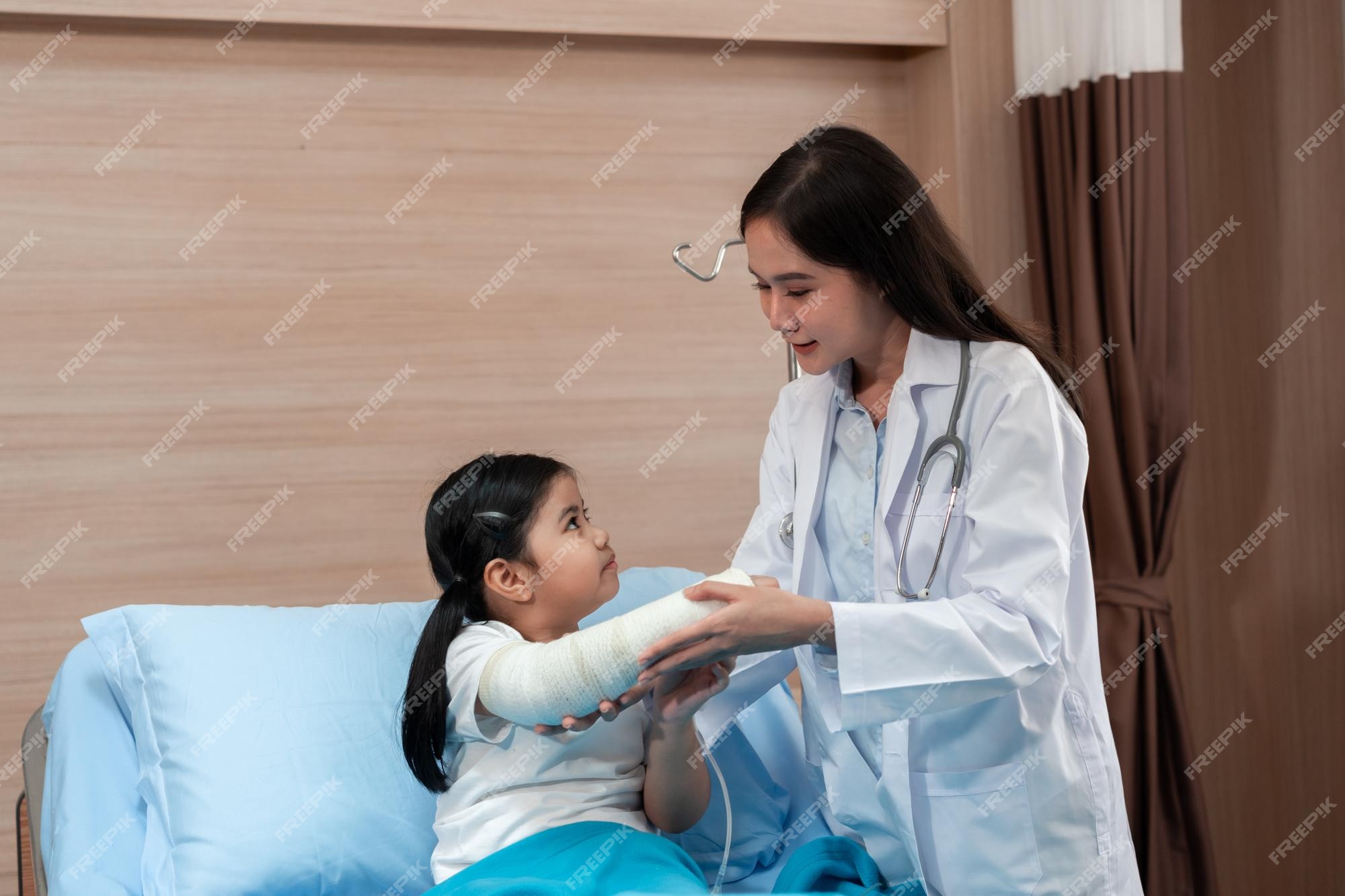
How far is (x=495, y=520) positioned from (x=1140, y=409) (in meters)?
1.49

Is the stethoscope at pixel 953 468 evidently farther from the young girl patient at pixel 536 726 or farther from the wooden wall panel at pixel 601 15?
the wooden wall panel at pixel 601 15

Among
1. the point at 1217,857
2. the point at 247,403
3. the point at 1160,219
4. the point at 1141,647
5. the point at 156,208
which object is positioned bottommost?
the point at 1217,857

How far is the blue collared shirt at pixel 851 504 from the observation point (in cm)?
173

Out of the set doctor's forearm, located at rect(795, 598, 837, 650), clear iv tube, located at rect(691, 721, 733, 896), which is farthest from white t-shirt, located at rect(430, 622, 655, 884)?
doctor's forearm, located at rect(795, 598, 837, 650)

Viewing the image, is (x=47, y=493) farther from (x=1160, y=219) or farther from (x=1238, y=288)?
(x=1238, y=288)

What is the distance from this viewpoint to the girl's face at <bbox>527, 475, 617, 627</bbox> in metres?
1.65

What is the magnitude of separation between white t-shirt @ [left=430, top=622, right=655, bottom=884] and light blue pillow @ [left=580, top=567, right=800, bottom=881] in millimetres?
176

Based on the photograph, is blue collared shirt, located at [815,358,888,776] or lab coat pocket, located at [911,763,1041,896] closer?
lab coat pocket, located at [911,763,1041,896]

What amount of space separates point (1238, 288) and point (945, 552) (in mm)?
1605

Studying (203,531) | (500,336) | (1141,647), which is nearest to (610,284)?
(500,336)

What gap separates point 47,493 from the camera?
7.30 ft

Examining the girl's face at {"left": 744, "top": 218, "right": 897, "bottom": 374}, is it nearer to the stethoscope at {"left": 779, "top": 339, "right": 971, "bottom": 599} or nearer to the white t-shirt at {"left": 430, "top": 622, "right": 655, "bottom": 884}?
the stethoscope at {"left": 779, "top": 339, "right": 971, "bottom": 599}

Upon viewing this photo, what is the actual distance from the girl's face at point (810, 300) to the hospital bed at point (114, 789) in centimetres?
65

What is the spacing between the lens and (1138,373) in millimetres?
2510
